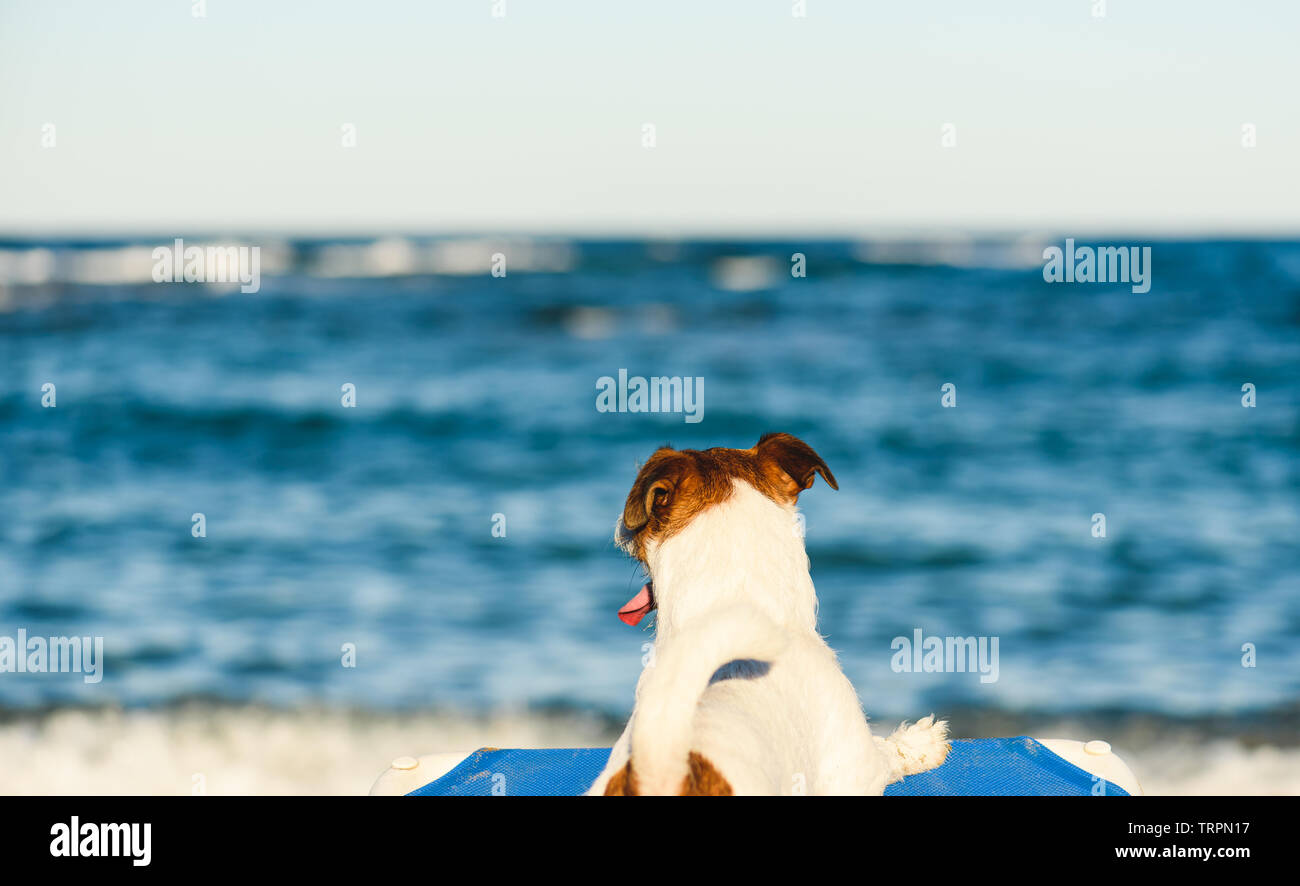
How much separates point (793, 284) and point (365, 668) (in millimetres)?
25356

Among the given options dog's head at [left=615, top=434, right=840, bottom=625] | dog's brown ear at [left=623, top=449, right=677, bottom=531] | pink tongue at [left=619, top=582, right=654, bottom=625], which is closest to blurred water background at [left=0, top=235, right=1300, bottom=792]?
pink tongue at [left=619, top=582, right=654, bottom=625]

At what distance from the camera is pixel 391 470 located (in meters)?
12.5

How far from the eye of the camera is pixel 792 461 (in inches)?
124

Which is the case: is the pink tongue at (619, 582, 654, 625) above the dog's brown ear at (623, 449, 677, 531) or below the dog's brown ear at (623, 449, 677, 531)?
below

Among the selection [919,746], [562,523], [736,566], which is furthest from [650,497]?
[562,523]

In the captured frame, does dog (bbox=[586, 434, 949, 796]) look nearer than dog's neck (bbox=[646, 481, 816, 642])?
Yes

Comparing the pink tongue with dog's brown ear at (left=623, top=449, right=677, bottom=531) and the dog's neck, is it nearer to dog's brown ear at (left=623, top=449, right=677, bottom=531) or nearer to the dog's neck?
the dog's neck

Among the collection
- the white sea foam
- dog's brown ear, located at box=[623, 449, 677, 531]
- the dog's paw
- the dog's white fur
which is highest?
dog's brown ear, located at box=[623, 449, 677, 531]

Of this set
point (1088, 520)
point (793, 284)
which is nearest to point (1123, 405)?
point (1088, 520)

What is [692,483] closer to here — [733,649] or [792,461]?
[792,461]

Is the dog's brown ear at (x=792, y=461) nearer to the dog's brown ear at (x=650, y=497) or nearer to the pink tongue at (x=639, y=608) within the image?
the dog's brown ear at (x=650, y=497)

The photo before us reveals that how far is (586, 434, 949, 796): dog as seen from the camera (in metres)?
2.42

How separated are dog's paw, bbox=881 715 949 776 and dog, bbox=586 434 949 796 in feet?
2.05

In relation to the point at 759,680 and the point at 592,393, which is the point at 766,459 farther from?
the point at 592,393
